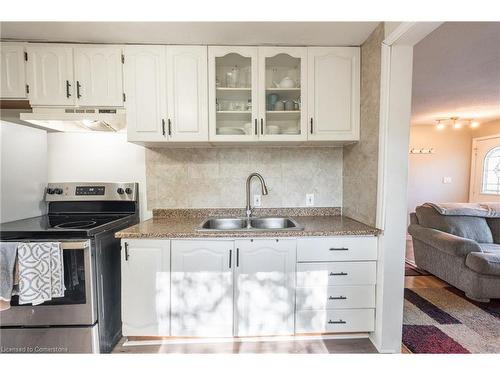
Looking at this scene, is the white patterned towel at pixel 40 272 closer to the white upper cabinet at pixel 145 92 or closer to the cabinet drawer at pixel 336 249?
the white upper cabinet at pixel 145 92

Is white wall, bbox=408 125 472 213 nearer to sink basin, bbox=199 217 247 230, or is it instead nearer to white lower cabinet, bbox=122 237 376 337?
white lower cabinet, bbox=122 237 376 337

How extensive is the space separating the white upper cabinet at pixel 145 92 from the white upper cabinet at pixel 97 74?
73 mm

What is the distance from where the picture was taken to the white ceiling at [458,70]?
1739mm

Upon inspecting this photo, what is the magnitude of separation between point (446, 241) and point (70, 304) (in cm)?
336

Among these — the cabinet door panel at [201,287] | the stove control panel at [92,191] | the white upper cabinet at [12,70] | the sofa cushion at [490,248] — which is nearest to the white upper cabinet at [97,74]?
the white upper cabinet at [12,70]

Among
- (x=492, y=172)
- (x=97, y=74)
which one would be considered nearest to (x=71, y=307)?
(x=97, y=74)

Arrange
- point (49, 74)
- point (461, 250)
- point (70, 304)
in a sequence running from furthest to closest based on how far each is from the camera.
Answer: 1. point (461, 250)
2. point (49, 74)
3. point (70, 304)

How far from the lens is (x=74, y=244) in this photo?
4.62 feet

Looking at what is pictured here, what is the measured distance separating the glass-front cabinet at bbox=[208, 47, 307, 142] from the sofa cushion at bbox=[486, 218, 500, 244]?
112 inches

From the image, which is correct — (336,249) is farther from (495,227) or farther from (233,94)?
(495,227)

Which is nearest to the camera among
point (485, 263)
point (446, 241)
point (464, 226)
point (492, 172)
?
point (485, 263)

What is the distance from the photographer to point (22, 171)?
183cm
